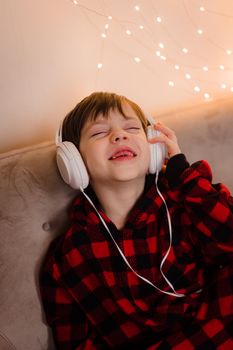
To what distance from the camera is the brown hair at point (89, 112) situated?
892 millimetres

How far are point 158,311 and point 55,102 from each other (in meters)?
0.74

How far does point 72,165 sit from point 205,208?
1.12ft

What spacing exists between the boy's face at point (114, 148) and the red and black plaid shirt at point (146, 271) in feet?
0.32

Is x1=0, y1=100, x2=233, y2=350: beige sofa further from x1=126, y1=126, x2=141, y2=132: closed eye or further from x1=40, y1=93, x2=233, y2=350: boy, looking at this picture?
x1=126, y1=126, x2=141, y2=132: closed eye

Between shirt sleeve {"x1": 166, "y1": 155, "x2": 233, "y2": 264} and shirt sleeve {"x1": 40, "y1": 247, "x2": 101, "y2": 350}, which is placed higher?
shirt sleeve {"x1": 166, "y1": 155, "x2": 233, "y2": 264}

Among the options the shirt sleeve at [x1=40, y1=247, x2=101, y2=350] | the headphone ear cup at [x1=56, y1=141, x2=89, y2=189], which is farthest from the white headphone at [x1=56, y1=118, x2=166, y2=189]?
the shirt sleeve at [x1=40, y1=247, x2=101, y2=350]

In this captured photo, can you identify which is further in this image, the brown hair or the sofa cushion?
A: the brown hair

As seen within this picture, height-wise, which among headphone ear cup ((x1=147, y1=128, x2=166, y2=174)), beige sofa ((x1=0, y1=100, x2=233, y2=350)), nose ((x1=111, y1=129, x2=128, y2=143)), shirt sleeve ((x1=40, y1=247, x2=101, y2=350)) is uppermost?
nose ((x1=111, y1=129, x2=128, y2=143))

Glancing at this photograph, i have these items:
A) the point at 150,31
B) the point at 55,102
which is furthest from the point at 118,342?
the point at 150,31

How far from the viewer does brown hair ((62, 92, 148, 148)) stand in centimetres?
89

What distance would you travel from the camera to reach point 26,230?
83cm

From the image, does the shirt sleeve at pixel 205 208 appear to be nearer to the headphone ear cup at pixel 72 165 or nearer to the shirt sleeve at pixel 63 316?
the headphone ear cup at pixel 72 165

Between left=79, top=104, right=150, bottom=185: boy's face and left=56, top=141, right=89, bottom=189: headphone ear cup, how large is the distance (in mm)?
44

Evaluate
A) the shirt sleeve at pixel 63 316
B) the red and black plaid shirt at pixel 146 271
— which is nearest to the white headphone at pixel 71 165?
the red and black plaid shirt at pixel 146 271
